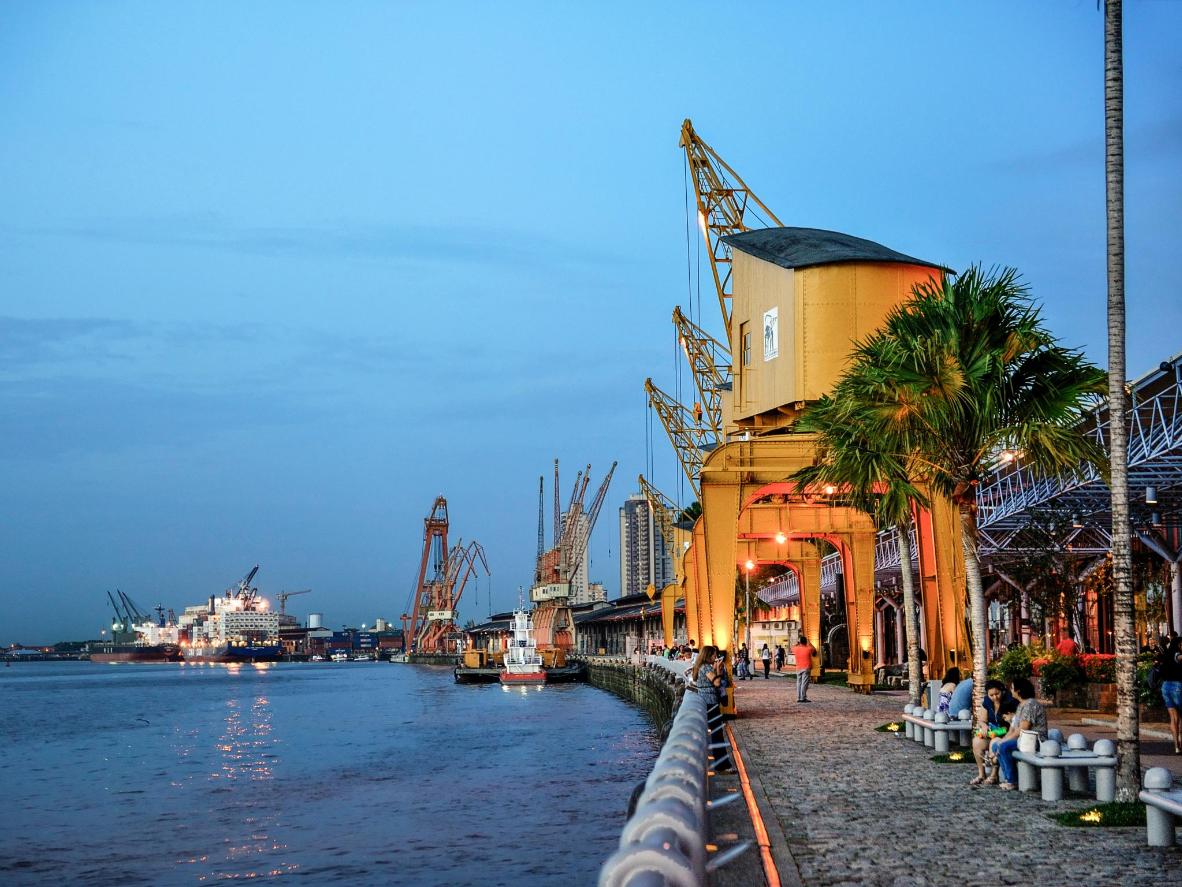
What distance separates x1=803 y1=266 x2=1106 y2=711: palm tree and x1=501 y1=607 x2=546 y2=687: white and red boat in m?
96.0

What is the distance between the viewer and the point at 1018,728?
55.2 feet

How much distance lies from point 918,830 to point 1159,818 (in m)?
2.41

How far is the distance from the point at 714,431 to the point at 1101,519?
132 ft

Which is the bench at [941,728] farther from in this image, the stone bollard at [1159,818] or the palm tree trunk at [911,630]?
the stone bollard at [1159,818]

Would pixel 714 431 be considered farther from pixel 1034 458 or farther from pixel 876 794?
pixel 876 794

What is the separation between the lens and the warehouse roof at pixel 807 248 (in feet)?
118

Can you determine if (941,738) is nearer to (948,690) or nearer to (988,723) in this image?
(948,690)

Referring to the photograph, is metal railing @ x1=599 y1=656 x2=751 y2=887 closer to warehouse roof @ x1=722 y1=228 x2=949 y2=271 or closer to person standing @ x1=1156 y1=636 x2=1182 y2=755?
person standing @ x1=1156 y1=636 x2=1182 y2=755

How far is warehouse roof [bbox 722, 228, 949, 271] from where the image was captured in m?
36.0

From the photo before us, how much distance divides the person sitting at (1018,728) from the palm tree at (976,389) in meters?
4.59

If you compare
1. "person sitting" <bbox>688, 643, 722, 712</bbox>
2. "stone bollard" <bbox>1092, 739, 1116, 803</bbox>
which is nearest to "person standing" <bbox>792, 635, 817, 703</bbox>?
"person sitting" <bbox>688, 643, 722, 712</bbox>

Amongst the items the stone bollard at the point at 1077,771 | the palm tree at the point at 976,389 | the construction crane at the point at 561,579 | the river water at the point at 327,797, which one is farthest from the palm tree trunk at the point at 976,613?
the construction crane at the point at 561,579

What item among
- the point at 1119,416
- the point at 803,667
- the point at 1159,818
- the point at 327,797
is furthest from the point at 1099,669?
the point at 327,797

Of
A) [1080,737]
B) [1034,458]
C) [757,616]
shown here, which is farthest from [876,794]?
[757,616]
